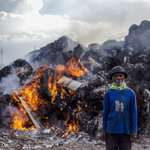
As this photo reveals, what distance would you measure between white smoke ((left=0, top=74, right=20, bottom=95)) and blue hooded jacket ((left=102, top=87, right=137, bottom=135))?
514 cm

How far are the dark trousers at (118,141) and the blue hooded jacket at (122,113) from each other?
0.07 meters

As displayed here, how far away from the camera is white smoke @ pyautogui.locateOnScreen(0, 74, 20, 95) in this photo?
580 centimetres

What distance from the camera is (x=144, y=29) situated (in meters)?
13.4

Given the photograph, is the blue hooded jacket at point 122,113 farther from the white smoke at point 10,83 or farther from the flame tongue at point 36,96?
the white smoke at point 10,83

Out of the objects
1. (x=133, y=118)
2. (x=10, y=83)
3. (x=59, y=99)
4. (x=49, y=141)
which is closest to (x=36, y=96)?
(x=59, y=99)

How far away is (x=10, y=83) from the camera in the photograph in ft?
19.7

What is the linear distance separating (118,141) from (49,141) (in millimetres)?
2851

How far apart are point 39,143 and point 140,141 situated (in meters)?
3.09

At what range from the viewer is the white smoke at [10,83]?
19.0 ft

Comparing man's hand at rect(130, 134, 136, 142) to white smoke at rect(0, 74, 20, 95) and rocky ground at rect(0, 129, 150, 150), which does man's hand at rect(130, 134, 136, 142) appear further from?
white smoke at rect(0, 74, 20, 95)

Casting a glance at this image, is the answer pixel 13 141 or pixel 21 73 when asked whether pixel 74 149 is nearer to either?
pixel 13 141

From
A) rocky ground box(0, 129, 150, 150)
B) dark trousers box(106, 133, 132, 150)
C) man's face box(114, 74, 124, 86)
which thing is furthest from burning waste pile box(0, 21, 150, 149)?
man's face box(114, 74, 124, 86)

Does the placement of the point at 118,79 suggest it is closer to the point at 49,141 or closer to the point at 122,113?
the point at 122,113

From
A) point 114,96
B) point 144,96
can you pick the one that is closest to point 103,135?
point 114,96
